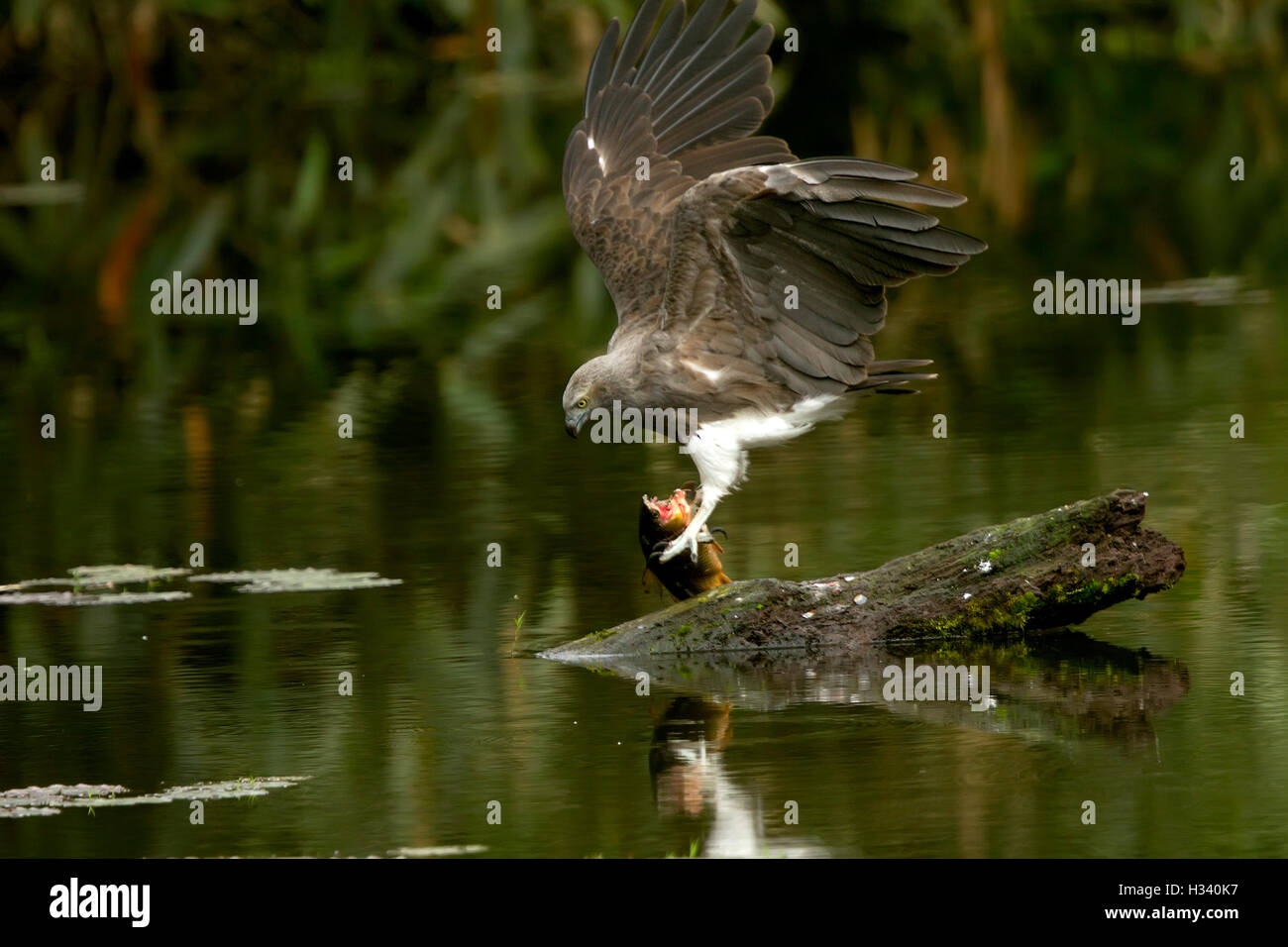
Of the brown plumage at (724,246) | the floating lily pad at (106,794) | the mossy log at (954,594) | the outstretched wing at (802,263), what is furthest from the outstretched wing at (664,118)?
the floating lily pad at (106,794)

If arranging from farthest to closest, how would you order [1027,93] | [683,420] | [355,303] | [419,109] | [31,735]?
1. [419,109]
2. [1027,93]
3. [355,303]
4. [683,420]
5. [31,735]

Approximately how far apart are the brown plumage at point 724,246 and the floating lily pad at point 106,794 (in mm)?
2616

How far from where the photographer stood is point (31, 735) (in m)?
9.17

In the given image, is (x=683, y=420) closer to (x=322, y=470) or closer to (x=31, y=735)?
(x=31, y=735)

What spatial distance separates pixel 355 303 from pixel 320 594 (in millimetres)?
10398

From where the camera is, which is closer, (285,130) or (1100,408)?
(1100,408)

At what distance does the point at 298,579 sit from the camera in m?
11.6

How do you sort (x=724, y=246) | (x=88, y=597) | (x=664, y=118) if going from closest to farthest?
(x=724, y=246) → (x=88, y=597) → (x=664, y=118)

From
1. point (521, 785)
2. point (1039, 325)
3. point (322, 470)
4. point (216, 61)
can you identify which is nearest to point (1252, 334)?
point (1039, 325)

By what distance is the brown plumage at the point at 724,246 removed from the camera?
9.69 meters

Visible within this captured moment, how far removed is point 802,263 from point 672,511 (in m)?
1.27

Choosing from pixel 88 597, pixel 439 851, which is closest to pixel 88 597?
pixel 88 597

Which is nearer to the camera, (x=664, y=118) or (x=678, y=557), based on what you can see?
(x=678, y=557)

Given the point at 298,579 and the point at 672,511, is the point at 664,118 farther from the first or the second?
the point at 298,579
